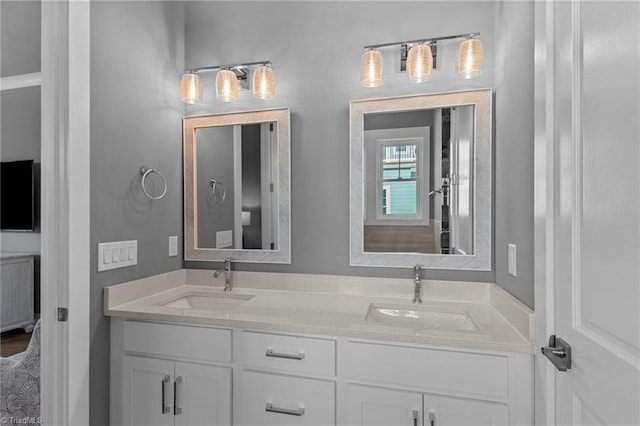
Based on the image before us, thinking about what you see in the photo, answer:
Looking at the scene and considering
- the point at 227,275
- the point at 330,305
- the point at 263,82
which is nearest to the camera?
the point at 330,305

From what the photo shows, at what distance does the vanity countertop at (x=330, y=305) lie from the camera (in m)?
1.25

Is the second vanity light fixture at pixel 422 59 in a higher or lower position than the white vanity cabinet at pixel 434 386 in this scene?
higher

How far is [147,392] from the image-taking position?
5.06 ft

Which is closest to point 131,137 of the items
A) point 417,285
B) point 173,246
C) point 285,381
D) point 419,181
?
point 173,246

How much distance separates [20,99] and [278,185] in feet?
3.94

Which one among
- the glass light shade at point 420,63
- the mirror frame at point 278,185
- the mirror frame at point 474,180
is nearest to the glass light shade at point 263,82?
the mirror frame at point 278,185

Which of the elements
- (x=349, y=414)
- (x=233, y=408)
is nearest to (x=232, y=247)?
(x=233, y=408)

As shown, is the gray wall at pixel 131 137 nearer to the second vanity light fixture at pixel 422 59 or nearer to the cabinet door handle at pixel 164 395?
the cabinet door handle at pixel 164 395

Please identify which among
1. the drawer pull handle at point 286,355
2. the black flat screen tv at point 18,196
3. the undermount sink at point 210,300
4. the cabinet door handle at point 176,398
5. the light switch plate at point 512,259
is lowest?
the cabinet door handle at point 176,398

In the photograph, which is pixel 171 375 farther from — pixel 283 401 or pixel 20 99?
pixel 20 99

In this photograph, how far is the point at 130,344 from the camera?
61.7 inches

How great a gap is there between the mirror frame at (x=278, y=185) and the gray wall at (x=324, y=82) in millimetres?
41

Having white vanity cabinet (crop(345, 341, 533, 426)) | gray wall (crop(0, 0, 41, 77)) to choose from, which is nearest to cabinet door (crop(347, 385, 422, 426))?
white vanity cabinet (crop(345, 341, 533, 426))

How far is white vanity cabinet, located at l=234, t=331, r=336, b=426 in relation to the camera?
4.35 ft
